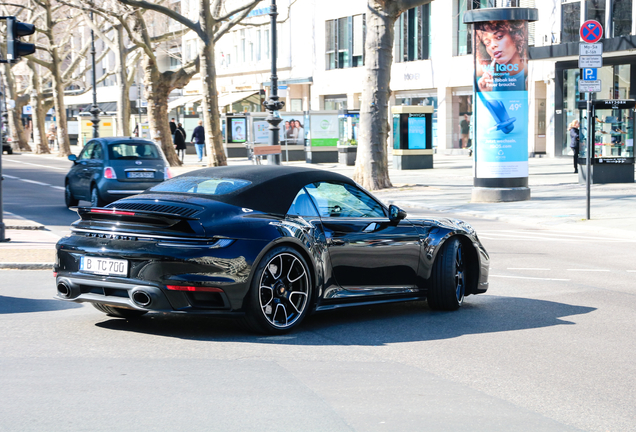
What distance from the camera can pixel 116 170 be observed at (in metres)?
18.5

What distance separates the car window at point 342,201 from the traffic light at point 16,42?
6.78m

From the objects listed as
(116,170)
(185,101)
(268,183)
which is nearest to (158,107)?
(116,170)

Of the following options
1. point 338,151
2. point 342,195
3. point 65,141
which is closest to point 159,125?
point 338,151

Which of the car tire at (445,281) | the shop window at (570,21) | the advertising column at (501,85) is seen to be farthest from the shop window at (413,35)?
the car tire at (445,281)

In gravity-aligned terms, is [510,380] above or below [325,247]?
below

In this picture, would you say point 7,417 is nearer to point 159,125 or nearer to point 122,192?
point 122,192

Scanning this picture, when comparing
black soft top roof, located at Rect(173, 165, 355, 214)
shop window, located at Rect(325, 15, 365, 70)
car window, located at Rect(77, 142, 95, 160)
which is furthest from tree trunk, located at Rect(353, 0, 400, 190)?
shop window, located at Rect(325, 15, 365, 70)

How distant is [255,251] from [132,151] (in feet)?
42.3

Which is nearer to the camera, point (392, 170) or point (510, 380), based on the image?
point (510, 380)

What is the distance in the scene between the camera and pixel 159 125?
125 ft

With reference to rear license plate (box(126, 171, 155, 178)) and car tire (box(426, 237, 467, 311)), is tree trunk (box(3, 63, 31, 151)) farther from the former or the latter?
car tire (box(426, 237, 467, 311))

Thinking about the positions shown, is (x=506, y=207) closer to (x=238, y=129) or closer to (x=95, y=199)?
(x=95, y=199)

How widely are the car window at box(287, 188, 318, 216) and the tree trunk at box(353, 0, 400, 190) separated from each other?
1707cm

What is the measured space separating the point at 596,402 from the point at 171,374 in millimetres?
2485
